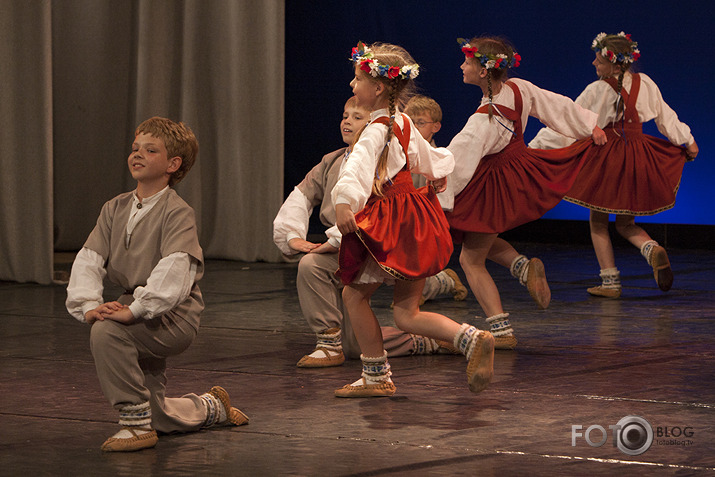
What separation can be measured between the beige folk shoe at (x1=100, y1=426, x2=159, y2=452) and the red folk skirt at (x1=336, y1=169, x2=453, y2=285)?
88 cm

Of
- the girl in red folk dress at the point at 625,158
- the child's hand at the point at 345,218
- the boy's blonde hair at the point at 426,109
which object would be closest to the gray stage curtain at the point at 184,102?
the girl in red folk dress at the point at 625,158

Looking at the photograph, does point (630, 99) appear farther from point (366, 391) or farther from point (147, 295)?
point (147, 295)

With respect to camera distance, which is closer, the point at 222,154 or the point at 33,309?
the point at 33,309

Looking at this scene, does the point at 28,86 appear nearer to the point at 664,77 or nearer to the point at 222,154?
the point at 222,154

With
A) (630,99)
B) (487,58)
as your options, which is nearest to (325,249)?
(487,58)

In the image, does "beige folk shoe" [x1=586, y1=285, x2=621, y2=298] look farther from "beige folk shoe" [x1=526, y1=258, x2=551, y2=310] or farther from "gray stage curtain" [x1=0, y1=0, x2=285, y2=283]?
"gray stage curtain" [x1=0, y1=0, x2=285, y2=283]

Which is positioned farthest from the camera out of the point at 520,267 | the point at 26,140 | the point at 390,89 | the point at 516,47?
the point at 516,47

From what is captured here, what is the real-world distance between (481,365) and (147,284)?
102cm

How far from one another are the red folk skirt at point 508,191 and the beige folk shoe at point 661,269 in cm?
130

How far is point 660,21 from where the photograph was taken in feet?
28.5

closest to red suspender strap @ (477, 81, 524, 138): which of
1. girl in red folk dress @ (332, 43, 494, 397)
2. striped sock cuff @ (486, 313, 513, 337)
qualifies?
striped sock cuff @ (486, 313, 513, 337)

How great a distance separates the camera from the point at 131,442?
2748 mm

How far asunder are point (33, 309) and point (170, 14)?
2945 millimetres

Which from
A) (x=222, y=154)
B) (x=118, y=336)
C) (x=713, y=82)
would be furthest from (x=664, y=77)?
(x=118, y=336)
